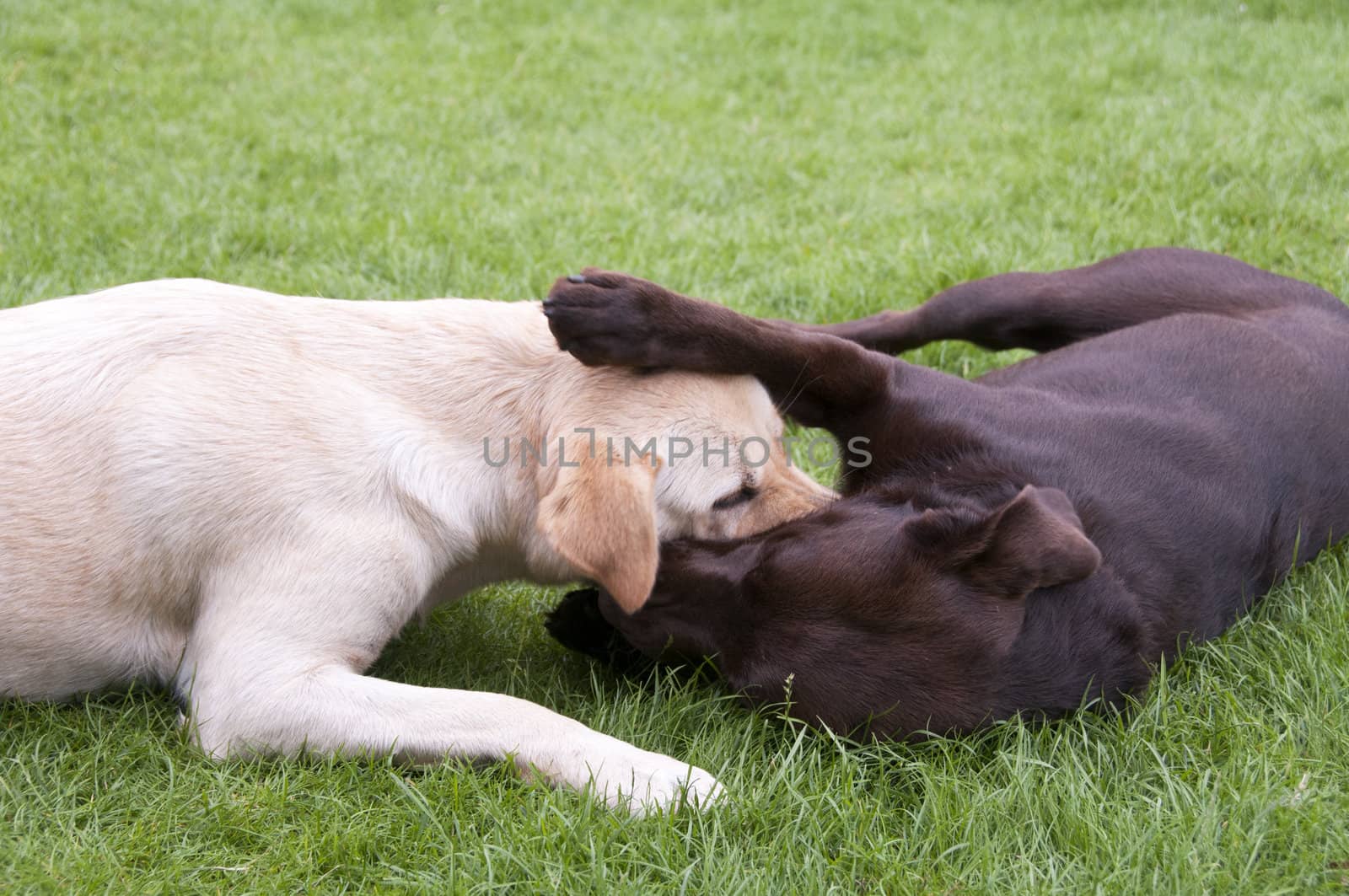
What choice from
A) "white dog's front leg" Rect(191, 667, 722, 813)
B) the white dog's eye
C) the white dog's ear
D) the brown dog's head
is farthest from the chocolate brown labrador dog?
"white dog's front leg" Rect(191, 667, 722, 813)

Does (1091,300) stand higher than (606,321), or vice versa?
(606,321)

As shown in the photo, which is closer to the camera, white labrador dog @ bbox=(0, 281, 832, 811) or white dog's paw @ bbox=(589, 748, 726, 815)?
white dog's paw @ bbox=(589, 748, 726, 815)

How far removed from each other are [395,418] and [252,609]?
0.60 metres

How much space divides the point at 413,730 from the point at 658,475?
2.86 feet

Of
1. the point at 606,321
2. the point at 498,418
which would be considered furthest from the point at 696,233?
the point at 498,418

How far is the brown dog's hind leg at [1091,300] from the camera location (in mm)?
4301

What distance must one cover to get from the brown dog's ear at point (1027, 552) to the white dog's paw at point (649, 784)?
2.59 feet

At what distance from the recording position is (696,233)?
5848mm

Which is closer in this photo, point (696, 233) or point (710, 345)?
point (710, 345)

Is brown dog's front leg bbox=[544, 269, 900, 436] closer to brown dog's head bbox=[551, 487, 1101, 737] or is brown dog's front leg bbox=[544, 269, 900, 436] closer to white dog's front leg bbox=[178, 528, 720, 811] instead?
brown dog's head bbox=[551, 487, 1101, 737]

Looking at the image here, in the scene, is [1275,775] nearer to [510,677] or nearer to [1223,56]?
[510,677]

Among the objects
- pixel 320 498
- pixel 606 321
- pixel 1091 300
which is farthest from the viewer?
pixel 1091 300

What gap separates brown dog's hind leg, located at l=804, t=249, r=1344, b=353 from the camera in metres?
4.30

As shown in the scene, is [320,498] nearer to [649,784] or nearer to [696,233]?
[649,784]
